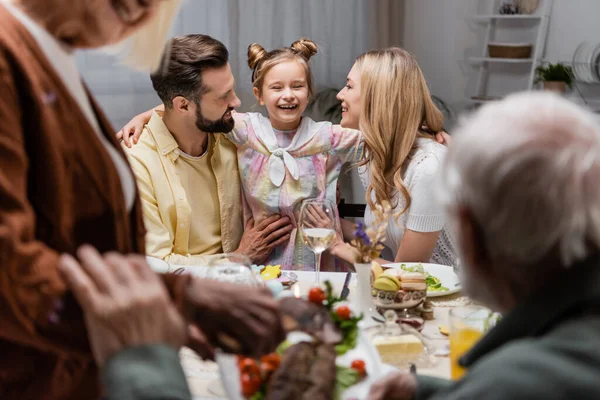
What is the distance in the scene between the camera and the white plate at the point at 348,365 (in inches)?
44.9

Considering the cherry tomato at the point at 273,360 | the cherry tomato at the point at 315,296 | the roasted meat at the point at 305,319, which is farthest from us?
the cherry tomato at the point at 315,296

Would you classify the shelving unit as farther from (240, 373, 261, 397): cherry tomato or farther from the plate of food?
(240, 373, 261, 397): cherry tomato

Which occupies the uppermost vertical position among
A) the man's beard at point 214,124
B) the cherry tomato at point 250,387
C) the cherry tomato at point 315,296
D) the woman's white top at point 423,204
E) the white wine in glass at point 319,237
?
the cherry tomato at point 315,296

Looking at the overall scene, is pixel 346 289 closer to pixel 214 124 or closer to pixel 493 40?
pixel 214 124

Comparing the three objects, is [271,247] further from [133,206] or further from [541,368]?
[541,368]

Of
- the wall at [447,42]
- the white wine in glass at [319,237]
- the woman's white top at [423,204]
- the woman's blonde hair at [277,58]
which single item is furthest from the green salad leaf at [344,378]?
the wall at [447,42]

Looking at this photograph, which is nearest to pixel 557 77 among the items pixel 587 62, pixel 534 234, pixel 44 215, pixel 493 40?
pixel 587 62

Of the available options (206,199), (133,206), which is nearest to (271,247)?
(206,199)

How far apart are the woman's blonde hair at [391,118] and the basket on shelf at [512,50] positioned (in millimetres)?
2212

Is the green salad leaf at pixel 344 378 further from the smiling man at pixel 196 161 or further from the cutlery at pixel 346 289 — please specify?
the smiling man at pixel 196 161

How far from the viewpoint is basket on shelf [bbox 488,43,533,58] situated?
459 centimetres

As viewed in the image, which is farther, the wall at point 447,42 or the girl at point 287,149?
the wall at point 447,42

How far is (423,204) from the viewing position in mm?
2525

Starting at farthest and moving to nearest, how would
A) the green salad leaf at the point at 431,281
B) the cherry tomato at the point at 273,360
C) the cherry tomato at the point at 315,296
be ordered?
the green salad leaf at the point at 431,281, the cherry tomato at the point at 315,296, the cherry tomato at the point at 273,360
